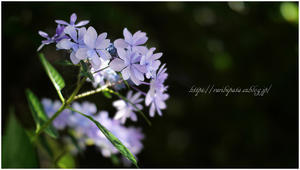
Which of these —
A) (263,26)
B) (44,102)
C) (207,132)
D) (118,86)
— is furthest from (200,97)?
(118,86)

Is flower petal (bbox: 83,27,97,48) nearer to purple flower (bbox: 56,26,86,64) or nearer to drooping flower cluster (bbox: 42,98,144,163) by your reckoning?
purple flower (bbox: 56,26,86,64)

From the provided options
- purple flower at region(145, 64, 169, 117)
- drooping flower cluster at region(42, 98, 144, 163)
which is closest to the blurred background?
drooping flower cluster at region(42, 98, 144, 163)

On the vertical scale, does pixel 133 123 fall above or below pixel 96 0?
below

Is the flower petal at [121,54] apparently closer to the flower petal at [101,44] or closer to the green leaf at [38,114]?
the flower petal at [101,44]

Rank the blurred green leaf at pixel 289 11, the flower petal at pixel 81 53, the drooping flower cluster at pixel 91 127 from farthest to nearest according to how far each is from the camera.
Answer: the blurred green leaf at pixel 289 11
the drooping flower cluster at pixel 91 127
the flower petal at pixel 81 53

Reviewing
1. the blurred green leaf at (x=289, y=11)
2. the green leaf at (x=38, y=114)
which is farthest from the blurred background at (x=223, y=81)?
the green leaf at (x=38, y=114)

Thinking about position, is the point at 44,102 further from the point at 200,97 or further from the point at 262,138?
the point at 262,138
